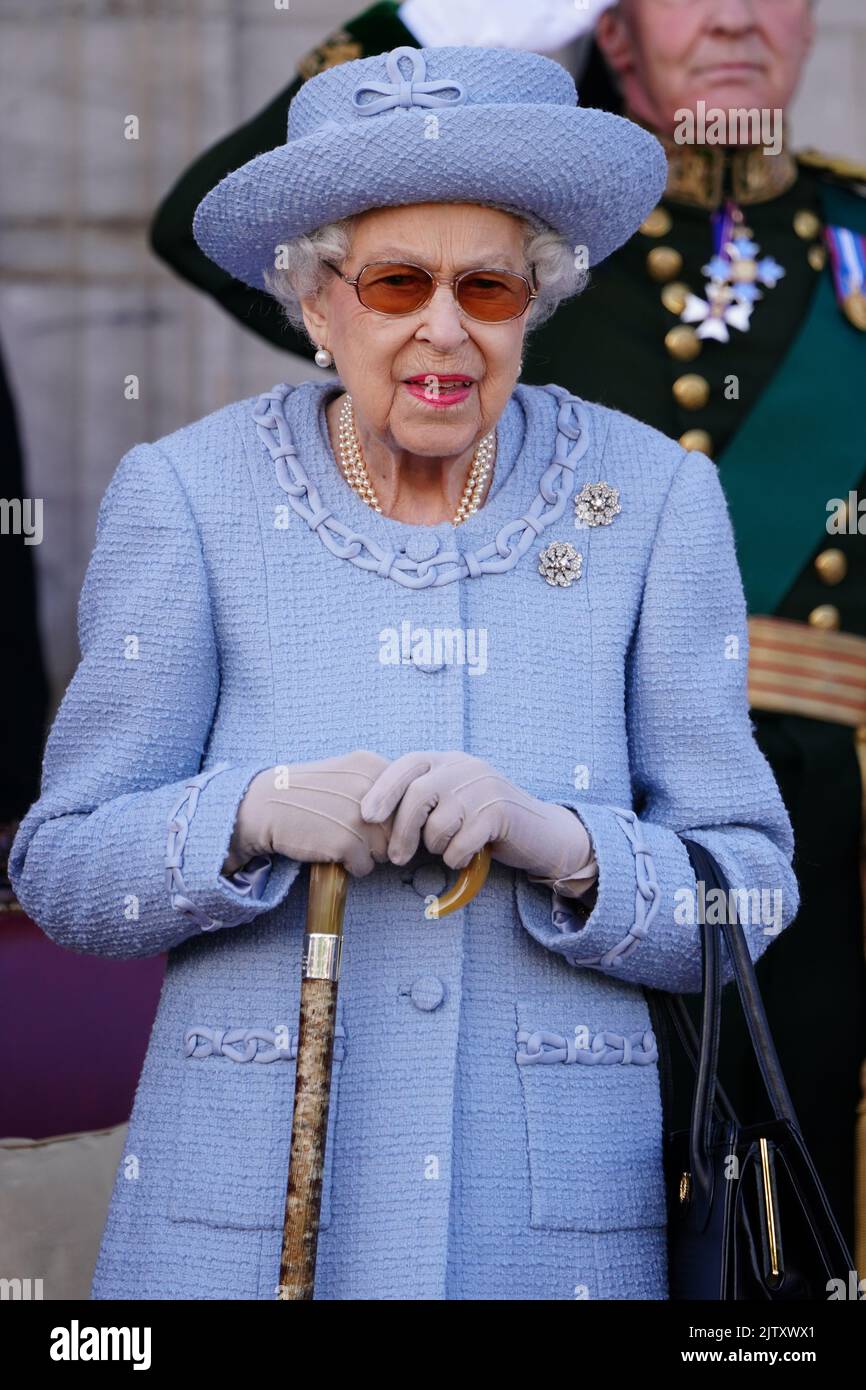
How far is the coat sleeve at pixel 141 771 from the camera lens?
2328 millimetres

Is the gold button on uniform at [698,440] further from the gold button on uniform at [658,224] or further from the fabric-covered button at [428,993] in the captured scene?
the fabric-covered button at [428,993]

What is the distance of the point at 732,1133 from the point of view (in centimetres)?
232

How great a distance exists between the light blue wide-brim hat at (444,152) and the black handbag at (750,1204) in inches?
31.2

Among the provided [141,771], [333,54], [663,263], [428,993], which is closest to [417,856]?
[428,993]

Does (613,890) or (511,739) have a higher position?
(511,739)

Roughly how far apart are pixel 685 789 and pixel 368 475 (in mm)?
470

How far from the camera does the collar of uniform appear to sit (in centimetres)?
376

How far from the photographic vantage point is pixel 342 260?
244 cm

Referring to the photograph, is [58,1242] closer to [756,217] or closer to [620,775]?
[620,775]

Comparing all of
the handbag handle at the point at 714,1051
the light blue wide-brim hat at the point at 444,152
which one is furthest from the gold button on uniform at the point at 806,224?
the handbag handle at the point at 714,1051

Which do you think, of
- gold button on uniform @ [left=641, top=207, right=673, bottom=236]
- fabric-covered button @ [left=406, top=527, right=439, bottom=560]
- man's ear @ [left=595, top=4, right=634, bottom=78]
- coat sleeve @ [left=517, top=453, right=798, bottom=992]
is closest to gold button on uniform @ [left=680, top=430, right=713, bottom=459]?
gold button on uniform @ [left=641, top=207, right=673, bottom=236]

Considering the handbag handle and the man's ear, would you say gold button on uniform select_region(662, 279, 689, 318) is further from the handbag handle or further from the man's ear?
the handbag handle

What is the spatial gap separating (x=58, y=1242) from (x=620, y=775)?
1085 millimetres
